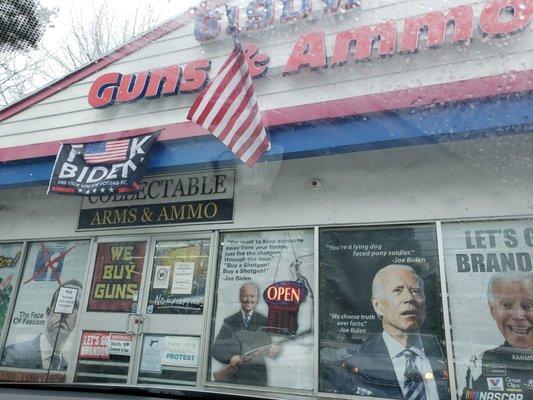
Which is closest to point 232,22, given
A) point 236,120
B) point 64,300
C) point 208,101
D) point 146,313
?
point 208,101

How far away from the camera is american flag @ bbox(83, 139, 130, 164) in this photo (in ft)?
19.2

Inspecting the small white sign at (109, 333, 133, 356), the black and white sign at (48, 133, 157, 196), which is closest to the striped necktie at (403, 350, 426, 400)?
the small white sign at (109, 333, 133, 356)

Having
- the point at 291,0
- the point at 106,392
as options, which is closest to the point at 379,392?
the point at 106,392

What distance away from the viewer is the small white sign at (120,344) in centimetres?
579

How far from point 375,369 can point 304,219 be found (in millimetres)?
1885

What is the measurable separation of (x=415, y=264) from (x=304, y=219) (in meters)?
Answer: 1.40

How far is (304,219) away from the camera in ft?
17.8

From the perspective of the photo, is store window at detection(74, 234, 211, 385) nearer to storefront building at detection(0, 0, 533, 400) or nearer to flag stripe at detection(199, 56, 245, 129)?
storefront building at detection(0, 0, 533, 400)

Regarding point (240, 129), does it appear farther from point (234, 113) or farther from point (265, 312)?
point (265, 312)

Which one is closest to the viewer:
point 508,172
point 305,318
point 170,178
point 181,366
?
point 508,172

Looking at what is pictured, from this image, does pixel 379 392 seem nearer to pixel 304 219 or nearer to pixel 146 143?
pixel 304 219

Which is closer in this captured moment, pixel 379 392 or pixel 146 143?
pixel 379 392

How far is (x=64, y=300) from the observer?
212 inches

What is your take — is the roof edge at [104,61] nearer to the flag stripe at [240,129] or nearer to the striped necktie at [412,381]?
the flag stripe at [240,129]
